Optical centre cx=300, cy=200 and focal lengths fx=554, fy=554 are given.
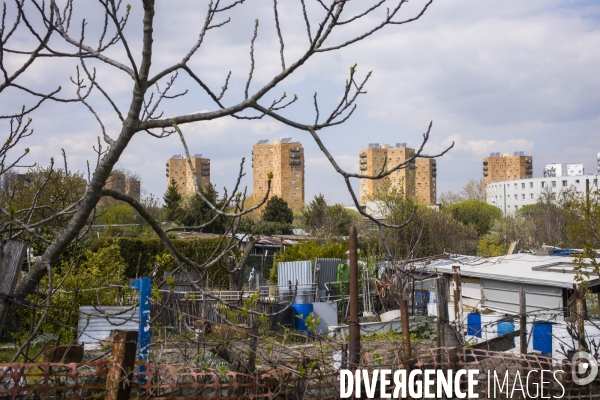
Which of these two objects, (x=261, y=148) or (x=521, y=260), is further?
(x=261, y=148)

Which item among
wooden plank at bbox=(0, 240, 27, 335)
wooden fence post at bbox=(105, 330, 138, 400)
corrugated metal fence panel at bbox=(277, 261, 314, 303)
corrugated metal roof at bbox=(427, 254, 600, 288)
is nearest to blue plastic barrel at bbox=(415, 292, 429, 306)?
corrugated metal roof at bbox=(427, 254, 600, 288)

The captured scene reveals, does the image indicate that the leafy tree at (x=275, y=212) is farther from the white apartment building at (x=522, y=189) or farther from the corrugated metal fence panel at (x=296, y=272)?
the white apartment building at (x=522, y=189)

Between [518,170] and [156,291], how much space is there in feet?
413

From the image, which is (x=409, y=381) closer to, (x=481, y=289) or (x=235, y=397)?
(x=235, y=397)

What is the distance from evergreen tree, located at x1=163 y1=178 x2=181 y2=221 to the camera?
36.8 metres

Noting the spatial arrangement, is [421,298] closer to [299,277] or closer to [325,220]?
[299,277]

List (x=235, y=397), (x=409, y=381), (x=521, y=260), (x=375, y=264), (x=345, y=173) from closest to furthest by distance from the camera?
(x=345, y=173), (x=235, y=397), (x=409, y=381), (x=521, y=260), (x=375, y=264)


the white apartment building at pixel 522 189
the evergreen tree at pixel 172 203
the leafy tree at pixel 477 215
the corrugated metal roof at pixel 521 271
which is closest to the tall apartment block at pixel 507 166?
the white apartment building at pixel 522 189

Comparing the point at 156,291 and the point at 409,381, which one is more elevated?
the point at 156,291

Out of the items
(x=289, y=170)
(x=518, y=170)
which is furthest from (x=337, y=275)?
(x=518, y=170)

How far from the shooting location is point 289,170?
84.1 meters

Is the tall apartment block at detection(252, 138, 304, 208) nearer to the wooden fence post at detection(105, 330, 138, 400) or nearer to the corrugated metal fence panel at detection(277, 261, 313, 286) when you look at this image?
the corrugated metal fence panel at detection(277, 261, 313, 286)

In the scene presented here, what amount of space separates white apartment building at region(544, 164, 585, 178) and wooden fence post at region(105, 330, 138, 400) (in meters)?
97.8

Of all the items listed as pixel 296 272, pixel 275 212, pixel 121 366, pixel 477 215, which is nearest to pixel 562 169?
pixel 477 215
